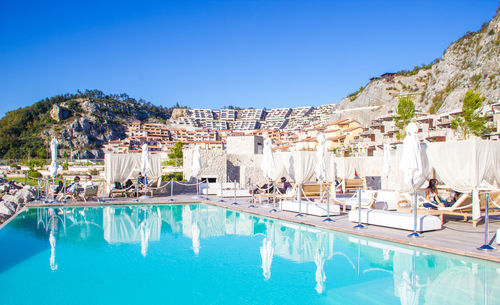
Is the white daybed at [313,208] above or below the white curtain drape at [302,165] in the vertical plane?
below

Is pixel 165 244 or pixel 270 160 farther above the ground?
pixel 270 160

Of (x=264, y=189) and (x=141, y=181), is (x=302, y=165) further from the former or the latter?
(x=141, y=181)

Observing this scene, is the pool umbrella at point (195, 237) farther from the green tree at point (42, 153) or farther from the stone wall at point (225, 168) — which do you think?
the green tree at point (42, 153)

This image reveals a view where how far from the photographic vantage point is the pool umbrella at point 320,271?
16.2ft

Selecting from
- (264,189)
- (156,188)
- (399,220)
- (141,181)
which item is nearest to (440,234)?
(399,220)

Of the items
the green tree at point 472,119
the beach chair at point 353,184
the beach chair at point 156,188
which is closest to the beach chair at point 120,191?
the beach chair at point 156,188

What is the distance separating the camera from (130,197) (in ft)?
50.9

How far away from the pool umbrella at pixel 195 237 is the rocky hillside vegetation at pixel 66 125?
257ft

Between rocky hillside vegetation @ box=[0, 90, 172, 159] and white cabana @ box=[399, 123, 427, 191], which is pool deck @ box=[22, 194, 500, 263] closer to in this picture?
white cabana @ box=[399, 123, 427, 191]

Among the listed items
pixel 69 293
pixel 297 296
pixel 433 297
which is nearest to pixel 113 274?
pixel 69 293

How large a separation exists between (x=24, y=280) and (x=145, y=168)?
10053mm

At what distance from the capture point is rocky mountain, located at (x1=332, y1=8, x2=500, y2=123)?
4972cm

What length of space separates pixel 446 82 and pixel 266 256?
66043mm

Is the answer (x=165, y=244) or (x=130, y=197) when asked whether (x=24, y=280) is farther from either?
(x=130, y=197)
